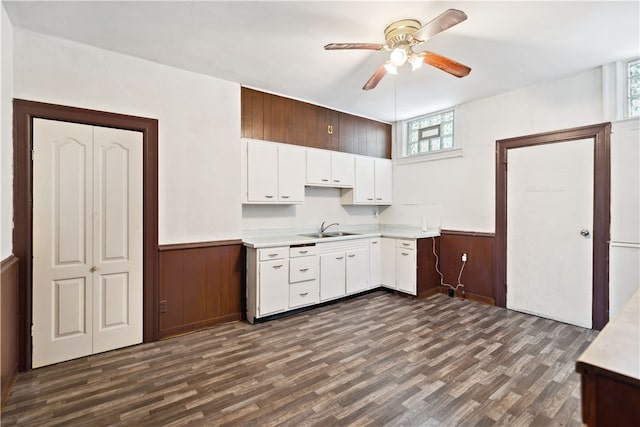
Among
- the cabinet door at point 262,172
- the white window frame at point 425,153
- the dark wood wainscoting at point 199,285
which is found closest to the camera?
the dark wood wainscoting at point 199,285

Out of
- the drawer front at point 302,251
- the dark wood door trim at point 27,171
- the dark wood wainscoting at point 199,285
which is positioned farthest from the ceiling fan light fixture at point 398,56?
the dark wood wainscoting at point 199,285

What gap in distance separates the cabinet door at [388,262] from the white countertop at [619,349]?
123 inches

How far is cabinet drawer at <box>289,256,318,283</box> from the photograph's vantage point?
3568 mm

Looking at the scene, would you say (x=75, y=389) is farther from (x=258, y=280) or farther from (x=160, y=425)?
(x=258, y=280)

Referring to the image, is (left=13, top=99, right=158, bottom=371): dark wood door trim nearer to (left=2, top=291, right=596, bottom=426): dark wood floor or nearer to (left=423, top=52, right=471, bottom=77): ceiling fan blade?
(left=2, top=291, right=596, bottom=426): dark wood floor

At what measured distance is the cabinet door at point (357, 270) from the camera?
13.6ft

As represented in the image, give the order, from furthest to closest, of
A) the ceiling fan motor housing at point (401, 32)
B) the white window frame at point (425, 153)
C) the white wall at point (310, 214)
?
the white window frame at point (425, 153) < the white wall at point (310, 214) < the ceiling fan motor housing at point (401, 32)

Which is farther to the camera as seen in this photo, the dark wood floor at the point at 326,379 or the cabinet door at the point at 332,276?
the cabinet door at the point at 332,276

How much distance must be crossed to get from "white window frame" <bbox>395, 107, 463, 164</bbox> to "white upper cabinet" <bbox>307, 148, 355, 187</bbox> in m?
1.01

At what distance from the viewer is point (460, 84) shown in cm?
357

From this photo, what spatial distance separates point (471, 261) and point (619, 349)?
336 centimetres

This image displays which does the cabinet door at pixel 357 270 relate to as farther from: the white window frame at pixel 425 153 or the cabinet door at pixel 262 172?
the white window frame at pixel 425 153

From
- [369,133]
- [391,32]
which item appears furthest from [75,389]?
[369,133]

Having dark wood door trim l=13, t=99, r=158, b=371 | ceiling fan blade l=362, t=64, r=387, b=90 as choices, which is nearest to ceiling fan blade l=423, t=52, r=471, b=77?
ceiling fan blade l=362, t=64, r=387, b=90
